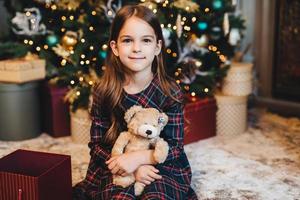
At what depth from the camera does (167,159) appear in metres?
1.64

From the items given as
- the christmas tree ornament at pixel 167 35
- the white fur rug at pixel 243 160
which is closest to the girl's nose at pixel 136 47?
the white fur rug at pixel 243 160

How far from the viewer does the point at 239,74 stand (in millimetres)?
2686

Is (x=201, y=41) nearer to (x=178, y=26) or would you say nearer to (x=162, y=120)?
(x=178, y=26)

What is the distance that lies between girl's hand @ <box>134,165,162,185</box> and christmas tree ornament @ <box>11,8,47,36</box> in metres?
1.45

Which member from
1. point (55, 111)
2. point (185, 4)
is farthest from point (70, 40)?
point (185, 4)

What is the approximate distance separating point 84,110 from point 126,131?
2.82 feet

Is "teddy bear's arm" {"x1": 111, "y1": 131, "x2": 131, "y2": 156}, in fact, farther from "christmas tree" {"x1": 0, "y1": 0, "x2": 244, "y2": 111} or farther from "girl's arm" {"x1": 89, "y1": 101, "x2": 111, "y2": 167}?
"christmas tree" {"x1": 0, "y1": 0, "x2": 244, "y2": 111}

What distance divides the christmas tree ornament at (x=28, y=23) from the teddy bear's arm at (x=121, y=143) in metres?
1.32

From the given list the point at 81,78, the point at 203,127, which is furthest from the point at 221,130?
the point at 81,78

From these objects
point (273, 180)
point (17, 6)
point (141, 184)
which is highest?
point (17, 6)

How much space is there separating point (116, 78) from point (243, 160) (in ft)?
3.07

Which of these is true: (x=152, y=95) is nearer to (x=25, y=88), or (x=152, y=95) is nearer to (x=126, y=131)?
(x=126, y=131)

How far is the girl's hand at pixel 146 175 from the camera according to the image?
1.56 m

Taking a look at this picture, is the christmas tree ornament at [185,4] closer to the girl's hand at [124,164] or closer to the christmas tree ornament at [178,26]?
the christmas tree ornament at [178,26]
